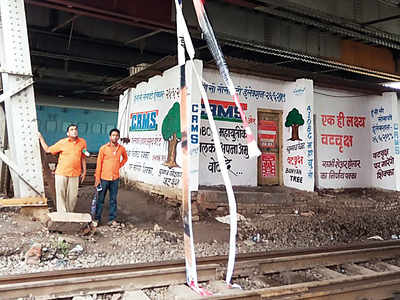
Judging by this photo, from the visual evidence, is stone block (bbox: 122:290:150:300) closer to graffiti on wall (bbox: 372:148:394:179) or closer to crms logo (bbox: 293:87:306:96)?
crms logo (bbox: 293:87:306:96)

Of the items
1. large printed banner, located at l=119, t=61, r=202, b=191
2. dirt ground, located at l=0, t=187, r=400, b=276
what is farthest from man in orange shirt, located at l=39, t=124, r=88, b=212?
large printed banner, located at l=119, t=61, r=202, b=191

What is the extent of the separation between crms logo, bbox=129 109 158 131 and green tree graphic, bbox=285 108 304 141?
4231 millimetres

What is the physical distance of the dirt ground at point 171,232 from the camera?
19.8 feet

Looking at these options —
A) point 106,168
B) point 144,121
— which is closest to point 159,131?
point 144,121

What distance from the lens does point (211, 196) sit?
949 cm

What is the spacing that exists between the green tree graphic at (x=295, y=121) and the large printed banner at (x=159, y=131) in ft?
12.0

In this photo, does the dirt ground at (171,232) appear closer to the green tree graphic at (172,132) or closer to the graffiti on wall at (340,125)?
the green tree graphic at (172,132)

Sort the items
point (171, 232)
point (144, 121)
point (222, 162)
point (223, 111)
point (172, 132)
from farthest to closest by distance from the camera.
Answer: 1. point (144, 121)
2. point (223, 111)
3. point (172, 132)
4. point (171, 232)
5. point (222, 162)

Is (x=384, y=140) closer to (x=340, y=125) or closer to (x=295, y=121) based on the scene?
(x=340, y=125)

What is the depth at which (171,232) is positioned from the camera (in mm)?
8141

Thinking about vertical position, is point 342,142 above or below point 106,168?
above

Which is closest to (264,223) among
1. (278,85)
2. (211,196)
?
(211,196)

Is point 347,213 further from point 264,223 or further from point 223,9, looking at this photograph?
point 223,9

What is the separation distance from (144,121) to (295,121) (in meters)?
4.87
